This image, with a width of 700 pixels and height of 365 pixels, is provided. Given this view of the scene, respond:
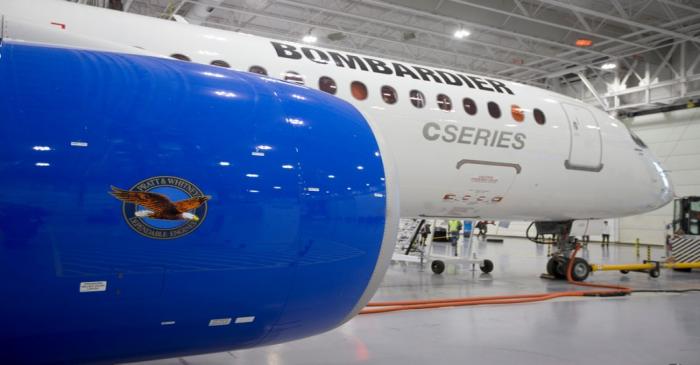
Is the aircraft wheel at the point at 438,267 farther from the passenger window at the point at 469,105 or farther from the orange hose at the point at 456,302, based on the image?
the passenger window at the point at 469,105

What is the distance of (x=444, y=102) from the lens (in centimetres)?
794

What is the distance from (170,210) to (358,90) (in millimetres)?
5198

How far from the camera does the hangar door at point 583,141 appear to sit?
9.28 metres

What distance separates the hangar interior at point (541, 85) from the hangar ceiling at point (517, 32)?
2.8 inches

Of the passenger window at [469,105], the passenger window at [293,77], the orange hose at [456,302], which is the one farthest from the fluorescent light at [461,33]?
the passenger window at [293,77]

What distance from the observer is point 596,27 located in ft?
66.8

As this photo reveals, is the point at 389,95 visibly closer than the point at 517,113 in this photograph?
Yes

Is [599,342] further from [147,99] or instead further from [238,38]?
[238,38]

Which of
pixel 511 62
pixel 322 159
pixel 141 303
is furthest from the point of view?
pixel 511 62

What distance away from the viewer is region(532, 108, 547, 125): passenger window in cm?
899

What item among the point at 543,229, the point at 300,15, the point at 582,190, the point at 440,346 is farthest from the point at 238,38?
the point at 300,15

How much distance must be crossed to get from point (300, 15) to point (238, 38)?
14.6m

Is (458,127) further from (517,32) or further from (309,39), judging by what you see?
(309,39)

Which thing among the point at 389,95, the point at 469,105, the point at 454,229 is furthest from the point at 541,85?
the point at 389,95
